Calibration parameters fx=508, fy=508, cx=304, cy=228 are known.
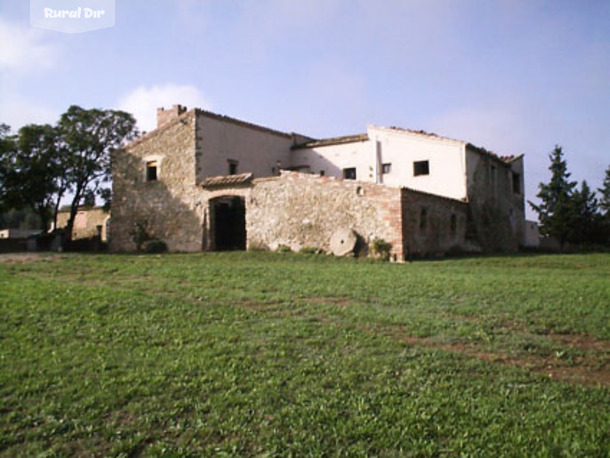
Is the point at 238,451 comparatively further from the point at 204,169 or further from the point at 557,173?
the point at 557,173

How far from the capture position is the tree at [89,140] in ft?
94.4

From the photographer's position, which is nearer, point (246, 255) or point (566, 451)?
point (566, 451)

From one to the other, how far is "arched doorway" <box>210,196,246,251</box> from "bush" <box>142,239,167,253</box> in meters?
2.68

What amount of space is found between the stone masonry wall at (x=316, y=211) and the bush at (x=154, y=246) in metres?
4.76

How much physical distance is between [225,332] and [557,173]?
32366mm

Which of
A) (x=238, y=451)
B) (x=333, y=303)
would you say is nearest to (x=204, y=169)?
(x=333, y=303)

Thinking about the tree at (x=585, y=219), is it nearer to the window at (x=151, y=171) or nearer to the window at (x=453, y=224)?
the window at (x=453, y=224)

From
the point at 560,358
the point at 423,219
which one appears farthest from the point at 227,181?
the point at 560,358

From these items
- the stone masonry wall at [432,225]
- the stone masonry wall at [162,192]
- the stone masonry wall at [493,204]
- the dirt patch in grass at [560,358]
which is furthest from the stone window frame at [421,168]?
the dirt patch in grass at [560,358]

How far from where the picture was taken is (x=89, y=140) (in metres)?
29.2

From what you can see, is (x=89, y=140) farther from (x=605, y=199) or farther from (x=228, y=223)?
(x=605, y=199)

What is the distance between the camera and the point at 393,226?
1727cm

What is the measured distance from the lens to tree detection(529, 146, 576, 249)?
31.1 metres

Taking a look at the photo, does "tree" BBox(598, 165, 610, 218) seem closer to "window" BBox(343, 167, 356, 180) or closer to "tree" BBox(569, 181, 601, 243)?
"tree" BBox(569, 181, 601, 243)
